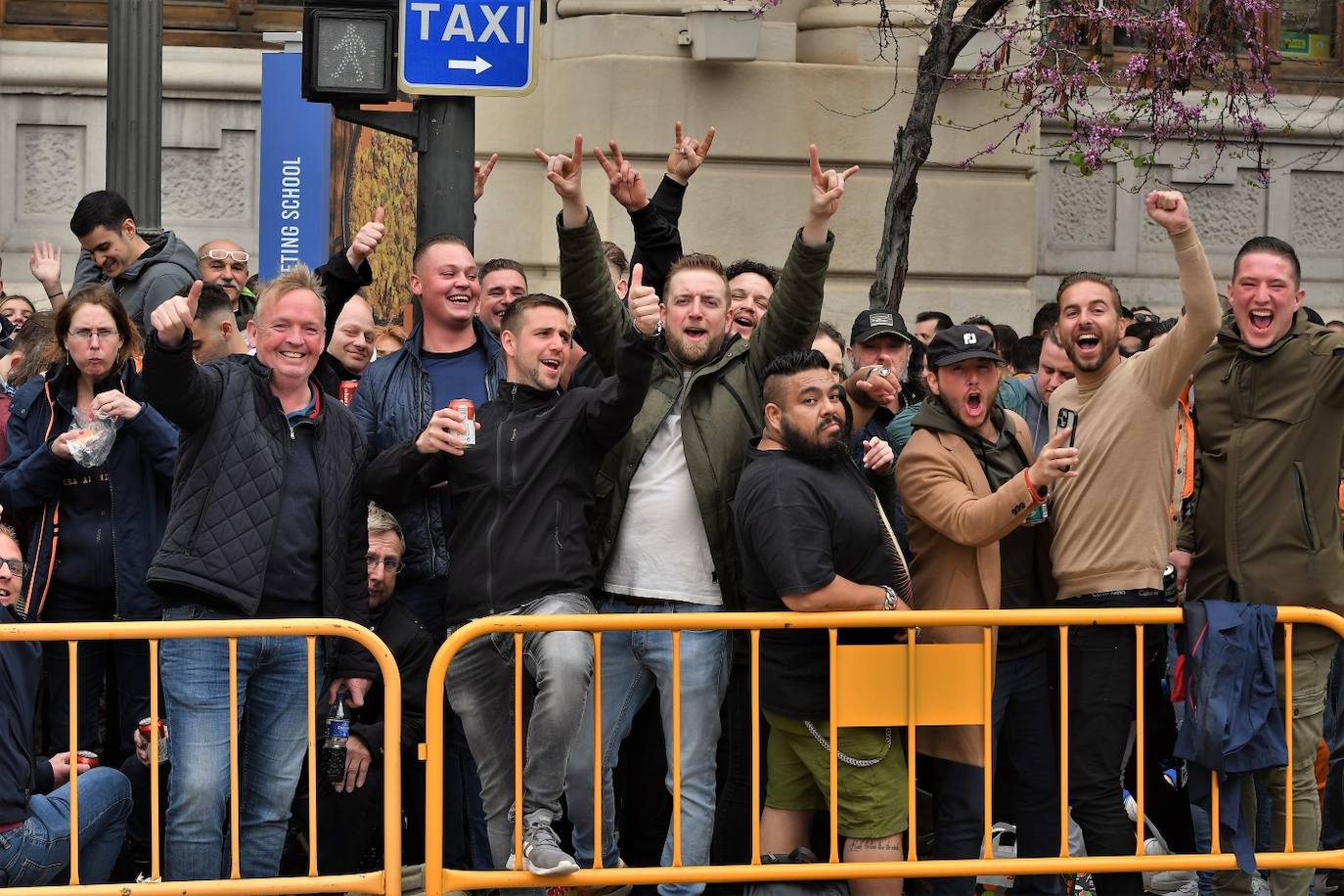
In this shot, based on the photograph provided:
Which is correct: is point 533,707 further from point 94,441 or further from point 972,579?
point 94,441

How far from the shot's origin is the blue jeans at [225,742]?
600 centimetres

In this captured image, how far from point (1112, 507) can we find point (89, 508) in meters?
3.70

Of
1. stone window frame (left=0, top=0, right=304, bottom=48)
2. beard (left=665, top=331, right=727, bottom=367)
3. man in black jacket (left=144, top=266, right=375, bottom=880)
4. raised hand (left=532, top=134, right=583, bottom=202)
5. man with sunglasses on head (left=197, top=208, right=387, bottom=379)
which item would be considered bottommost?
man in black jacket (left=144, top=266, right=375, bottom=880)

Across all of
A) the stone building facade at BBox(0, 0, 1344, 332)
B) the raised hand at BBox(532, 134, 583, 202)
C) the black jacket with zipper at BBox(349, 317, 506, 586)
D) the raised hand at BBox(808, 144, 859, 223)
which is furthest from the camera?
the stone building facade at BBox(0, 0, 1344, 332)

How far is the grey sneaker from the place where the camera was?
5.81 m

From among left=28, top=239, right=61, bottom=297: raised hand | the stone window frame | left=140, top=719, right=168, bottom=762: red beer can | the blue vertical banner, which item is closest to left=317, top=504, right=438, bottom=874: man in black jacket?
left=140, top=719, right=168, bottom=762: red beer can

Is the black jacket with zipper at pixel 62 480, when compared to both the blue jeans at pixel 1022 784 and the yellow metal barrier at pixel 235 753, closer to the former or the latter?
the yellow metal barrier at pixel 235 753

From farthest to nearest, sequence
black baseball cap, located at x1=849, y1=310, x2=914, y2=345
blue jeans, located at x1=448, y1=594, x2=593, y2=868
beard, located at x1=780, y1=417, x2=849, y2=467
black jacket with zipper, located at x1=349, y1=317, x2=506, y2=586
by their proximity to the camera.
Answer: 1. black baseball cap, located at x1=849, y1=310, x2=914, y2=345
2. black jacket with zipper, located at x1=349, y1=317, x2=506, y2=586
3. beard, located at x1=780, y1=417, x2=849, y2=467
4. blue jeans, located at x1=448, y1=594, x2=593, y2=868

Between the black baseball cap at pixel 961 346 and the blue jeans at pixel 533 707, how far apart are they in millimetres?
1471

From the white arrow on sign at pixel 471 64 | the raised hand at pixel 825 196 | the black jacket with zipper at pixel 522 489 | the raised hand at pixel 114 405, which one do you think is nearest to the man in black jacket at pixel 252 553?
the black jacket with zipper at pixel 522 489

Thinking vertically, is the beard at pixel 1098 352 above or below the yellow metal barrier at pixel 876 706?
above

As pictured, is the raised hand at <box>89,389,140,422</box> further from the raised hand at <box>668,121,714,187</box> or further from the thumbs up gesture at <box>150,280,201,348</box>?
the raised hand at <box>668,121,714,187</box>

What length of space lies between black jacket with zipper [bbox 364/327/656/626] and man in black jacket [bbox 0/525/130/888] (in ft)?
4.03

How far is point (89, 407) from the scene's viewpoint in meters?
6.93
